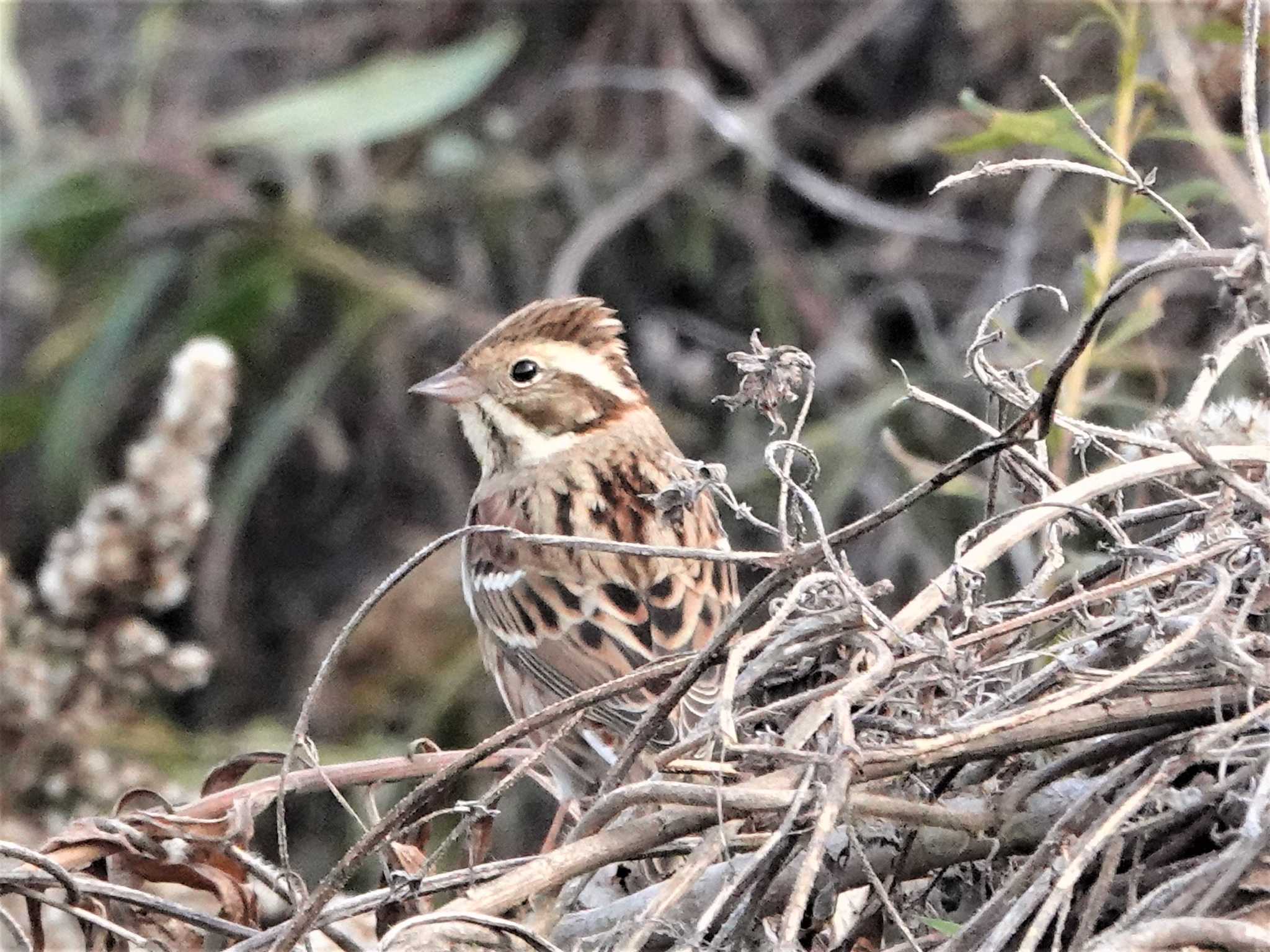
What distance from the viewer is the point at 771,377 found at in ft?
4.50

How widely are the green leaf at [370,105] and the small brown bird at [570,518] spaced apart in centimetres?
182

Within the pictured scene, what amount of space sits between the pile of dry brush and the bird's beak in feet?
4.60

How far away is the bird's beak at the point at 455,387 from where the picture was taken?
9.25ft

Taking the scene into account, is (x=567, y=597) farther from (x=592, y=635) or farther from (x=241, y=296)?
(x=241, y=296)

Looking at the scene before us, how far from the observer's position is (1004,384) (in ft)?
4.58

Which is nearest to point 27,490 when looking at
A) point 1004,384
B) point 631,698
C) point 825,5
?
point 825,5

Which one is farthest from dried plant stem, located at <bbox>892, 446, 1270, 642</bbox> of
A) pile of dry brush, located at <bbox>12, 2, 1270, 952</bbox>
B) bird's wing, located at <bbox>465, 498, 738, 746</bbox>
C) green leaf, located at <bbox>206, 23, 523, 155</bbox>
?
green leaf, located at <bbox>206, 23, 523, 155</bbox>

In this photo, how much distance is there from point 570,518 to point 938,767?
1.46 meters

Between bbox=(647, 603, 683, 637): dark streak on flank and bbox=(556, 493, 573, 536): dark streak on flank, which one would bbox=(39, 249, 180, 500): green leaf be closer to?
bbox=(556, 493, 573, 536): dark streak on flank

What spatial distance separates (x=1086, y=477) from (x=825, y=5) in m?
3.68

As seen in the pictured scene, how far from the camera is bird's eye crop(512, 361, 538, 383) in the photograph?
2797 millimetres

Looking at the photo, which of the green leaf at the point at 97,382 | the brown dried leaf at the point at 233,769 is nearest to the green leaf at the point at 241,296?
the green leaf at the point at 97,382

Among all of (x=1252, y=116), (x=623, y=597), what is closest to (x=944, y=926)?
(x=1252, y=116)

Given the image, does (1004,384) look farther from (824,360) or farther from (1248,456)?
(824,360)
